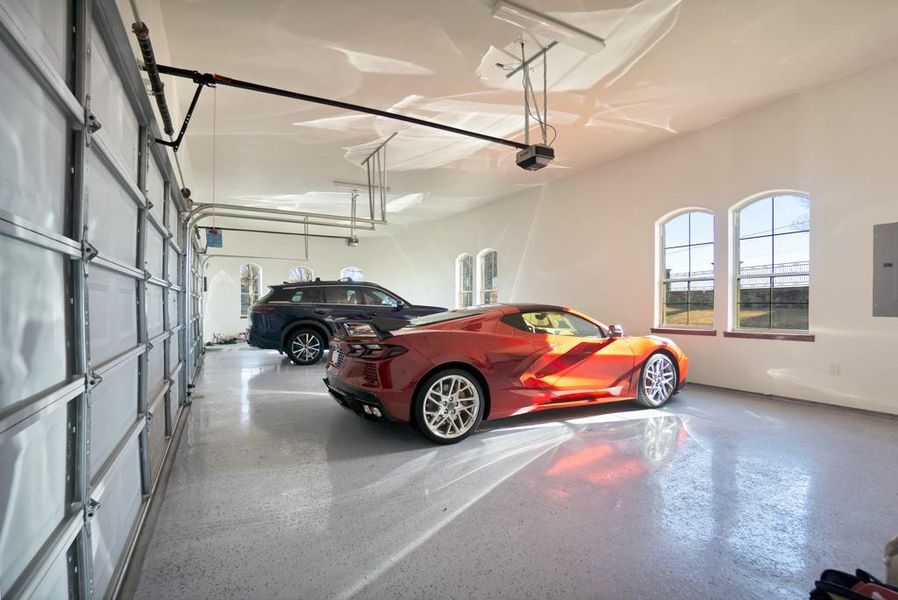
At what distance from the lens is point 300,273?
15.4 m

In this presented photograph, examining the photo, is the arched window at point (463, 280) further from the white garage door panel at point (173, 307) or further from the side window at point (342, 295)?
the white garage door panel at point (173, 307)

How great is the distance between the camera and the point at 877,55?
14.2ft

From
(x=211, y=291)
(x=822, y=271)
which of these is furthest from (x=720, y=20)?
(x=211, y=291)

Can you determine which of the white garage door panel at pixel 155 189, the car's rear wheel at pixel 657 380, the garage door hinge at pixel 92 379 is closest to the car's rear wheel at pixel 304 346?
the white garage door panel at pixel 155 189

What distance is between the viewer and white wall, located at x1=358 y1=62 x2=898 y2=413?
15.0 ft

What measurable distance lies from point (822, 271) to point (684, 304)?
1.80 metres

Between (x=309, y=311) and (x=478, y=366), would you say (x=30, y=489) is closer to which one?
(x=478, y=366)

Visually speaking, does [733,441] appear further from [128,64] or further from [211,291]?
[211,291]

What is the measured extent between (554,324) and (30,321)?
13.1 ft

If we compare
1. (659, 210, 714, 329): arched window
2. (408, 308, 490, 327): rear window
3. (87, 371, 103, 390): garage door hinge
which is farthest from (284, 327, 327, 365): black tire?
(87, 371, 103, 390): garage door hinge

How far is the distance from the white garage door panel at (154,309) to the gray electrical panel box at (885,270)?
6.68m

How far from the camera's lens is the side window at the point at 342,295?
26.9ft

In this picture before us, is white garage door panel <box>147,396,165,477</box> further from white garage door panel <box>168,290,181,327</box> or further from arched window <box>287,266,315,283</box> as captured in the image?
arched window <box>287,266,315,283</box>

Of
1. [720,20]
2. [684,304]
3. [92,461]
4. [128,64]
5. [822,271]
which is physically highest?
[720,20]
